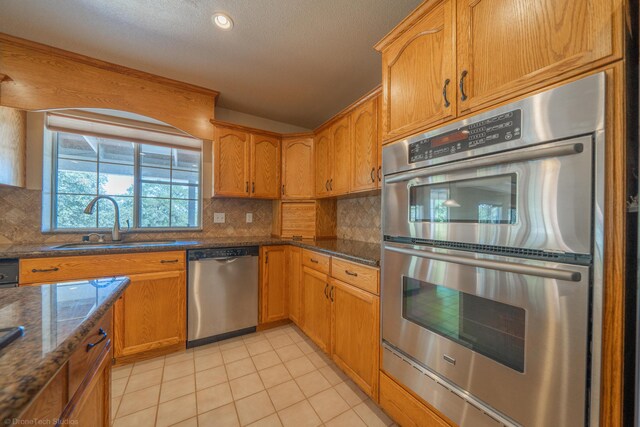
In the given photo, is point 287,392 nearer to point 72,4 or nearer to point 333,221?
point 333,221

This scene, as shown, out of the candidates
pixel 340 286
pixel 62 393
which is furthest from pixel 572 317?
pixel 62 393

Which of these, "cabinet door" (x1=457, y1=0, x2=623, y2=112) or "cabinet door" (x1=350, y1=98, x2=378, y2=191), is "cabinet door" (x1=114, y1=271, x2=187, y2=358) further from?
"cabinet door" (x1=457, y1=0, x2=623, y2=112)

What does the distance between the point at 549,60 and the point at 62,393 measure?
5.63 ft

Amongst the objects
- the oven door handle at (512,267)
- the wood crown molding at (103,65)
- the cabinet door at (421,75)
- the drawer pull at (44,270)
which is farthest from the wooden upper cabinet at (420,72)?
the drawer pull at (44,270)

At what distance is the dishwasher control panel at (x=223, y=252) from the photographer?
7.09 ft

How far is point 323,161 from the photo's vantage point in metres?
2.60

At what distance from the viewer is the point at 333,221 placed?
2.96 meters

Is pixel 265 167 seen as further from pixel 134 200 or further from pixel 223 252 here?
pixel 134 200

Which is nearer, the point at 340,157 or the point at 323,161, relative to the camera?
the point at 340,157

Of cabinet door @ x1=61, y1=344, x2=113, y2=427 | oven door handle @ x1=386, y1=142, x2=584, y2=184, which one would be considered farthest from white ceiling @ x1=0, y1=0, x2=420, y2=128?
cabinet door @ x1=61, y1=344, x2=113, y2=427

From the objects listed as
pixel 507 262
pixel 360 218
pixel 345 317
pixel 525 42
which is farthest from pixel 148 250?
pixel 525 42

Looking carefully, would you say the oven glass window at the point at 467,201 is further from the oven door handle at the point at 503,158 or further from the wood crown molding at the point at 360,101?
the wood crown molding at the point at 360,101

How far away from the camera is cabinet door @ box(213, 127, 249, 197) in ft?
8.32

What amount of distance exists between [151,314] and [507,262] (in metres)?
2.46
